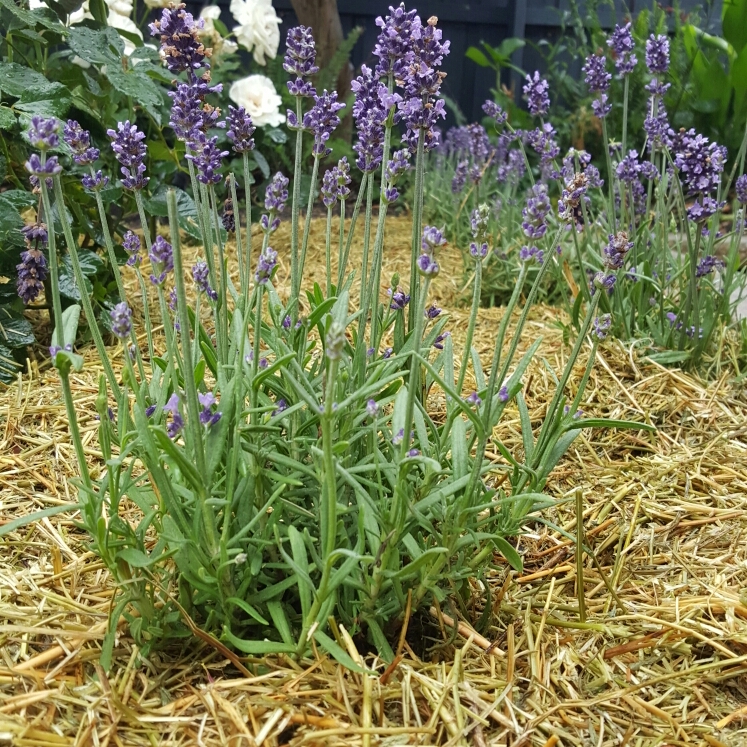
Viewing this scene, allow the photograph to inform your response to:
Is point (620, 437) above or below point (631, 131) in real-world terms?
below

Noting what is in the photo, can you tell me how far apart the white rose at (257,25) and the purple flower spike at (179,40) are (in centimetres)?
278

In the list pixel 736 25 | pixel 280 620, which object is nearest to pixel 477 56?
pixel 736 25

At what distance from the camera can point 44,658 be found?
105 centimetres

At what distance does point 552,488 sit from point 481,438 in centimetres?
78

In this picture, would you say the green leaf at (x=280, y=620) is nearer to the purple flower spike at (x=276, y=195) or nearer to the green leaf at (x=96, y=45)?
the purple flower spike at (x=276, y=195)

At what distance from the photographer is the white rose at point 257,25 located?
3.64m

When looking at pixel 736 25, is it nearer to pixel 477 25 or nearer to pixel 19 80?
pixel 477 25

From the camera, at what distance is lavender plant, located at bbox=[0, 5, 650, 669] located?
1003 mm

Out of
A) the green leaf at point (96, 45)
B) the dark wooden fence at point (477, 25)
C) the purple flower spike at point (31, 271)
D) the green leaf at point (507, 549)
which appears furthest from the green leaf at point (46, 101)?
the dark wooden fence at point (477, 25)

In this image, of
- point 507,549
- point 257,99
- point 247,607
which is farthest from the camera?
point 257,99

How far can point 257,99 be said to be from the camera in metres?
3.53

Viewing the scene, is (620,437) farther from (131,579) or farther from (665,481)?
(131,579)

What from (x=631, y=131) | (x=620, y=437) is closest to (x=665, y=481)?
(x=620, y=437)

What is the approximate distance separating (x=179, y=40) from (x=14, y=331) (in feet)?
4.34
